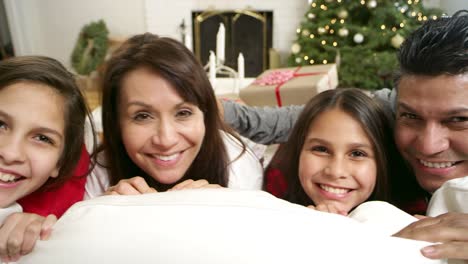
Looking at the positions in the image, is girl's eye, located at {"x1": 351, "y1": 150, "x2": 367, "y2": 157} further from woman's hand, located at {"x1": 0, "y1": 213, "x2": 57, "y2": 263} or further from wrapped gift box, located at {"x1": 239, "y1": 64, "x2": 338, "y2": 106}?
wrapped gift box, located at {"x1": 239, "y1": 64, "x2": 338, "y2": 106}

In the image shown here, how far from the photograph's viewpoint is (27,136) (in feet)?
3.02

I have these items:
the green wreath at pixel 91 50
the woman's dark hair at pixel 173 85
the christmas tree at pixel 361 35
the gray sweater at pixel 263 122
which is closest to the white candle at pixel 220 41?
the gray sweater at pixel 263 122

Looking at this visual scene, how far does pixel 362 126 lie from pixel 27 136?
2.71 feet

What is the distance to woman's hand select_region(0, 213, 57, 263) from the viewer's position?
0.56m

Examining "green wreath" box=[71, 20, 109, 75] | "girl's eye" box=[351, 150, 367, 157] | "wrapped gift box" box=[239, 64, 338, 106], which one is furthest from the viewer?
"green wreath" box=[71, 20, 109, 75]

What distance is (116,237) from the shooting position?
51cm

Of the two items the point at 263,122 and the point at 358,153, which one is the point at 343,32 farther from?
the point at 358,153

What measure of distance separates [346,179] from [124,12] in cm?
491

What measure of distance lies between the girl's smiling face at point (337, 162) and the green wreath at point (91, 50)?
4434 mm

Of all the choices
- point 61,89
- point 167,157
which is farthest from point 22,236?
point 167,157

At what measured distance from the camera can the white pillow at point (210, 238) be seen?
19.8 inches

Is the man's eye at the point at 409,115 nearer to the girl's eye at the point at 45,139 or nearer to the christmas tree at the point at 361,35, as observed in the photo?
the girl's eye at the point at 45,139

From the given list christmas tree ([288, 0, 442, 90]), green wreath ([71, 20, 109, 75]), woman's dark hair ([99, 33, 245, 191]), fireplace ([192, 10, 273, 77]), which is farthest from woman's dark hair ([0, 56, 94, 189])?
green wreath ([71, 20, 109, 75])

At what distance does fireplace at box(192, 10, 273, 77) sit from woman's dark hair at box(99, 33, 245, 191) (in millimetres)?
3884
